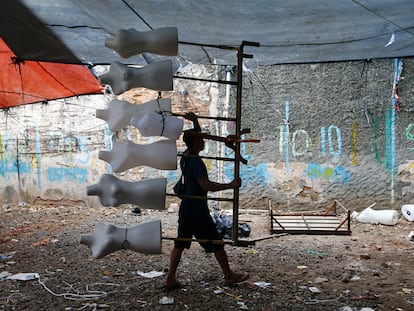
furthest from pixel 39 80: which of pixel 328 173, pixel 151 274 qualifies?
pixel 328 173

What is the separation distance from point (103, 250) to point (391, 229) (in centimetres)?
486

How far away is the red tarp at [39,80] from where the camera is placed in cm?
510

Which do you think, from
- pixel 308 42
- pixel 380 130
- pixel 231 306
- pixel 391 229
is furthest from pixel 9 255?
pixel 380 130

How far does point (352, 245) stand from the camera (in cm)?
489

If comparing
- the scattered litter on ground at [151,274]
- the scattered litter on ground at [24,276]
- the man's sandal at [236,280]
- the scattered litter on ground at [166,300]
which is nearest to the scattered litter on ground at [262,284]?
the man's sandal at [236,280]

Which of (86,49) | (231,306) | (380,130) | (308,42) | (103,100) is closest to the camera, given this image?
(231,306)

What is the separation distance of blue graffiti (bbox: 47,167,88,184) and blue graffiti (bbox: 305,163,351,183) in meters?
4.65

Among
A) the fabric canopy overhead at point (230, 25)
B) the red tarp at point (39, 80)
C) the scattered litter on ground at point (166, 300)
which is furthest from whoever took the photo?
the red tarp at point (39, 80)

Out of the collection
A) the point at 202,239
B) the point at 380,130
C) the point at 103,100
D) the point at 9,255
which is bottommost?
the point at 9,255

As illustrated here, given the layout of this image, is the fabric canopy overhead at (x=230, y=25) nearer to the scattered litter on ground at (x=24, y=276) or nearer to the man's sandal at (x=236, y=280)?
the man's sandal at (x=236, y=280)

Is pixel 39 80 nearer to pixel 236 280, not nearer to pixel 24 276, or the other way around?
pixel 24 276

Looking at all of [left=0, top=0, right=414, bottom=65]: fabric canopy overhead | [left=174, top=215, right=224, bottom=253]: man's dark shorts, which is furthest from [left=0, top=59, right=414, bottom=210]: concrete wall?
[left=174, top=215, right=224, bottom=253]: man's dark shorts

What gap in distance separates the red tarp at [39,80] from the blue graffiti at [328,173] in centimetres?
393

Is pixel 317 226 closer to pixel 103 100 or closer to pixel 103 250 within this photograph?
pixel 103 250
